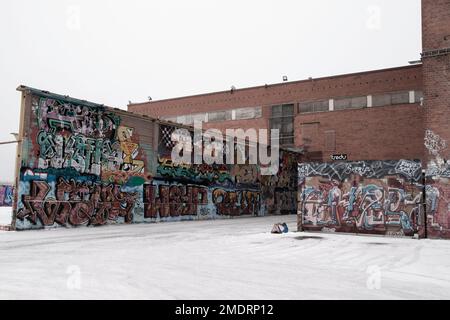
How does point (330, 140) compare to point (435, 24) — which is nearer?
point (435, 24)

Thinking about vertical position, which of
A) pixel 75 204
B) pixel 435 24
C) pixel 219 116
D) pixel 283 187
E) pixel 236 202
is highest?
pixel 219 116

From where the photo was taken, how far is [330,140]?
35906mm

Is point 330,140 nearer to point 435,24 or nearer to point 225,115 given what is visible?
point 225,115

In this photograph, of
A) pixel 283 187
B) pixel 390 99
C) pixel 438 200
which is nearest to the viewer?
pixel 438 200

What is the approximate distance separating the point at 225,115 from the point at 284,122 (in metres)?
6.72

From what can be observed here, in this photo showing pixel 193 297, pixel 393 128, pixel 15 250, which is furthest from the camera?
pixel 393 128

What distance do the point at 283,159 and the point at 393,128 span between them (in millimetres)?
9021

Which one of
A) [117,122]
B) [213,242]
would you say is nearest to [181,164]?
[117,122]

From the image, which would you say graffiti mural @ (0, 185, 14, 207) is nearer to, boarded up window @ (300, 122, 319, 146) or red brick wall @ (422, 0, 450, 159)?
boarded up window @ (300, 122, 319, 146)

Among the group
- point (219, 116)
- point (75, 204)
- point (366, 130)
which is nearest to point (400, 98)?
point (366, 130)

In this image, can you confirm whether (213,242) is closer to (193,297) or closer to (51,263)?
(51,263)

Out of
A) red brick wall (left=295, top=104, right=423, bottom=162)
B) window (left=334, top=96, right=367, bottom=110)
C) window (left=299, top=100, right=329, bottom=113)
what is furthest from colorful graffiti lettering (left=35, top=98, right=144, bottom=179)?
window (left=334, top=96, right=367, bottom=110)

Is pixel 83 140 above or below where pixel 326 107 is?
below
